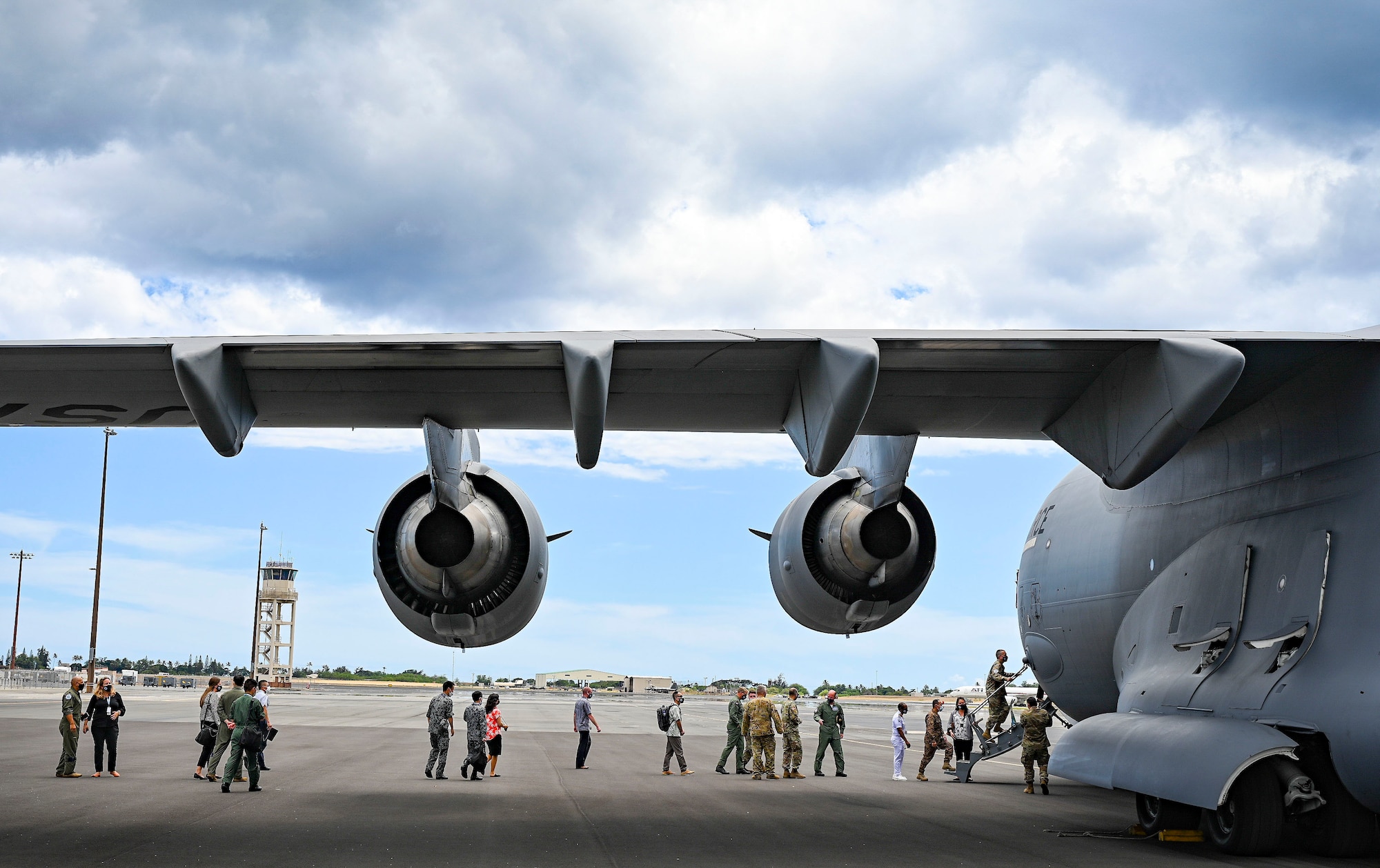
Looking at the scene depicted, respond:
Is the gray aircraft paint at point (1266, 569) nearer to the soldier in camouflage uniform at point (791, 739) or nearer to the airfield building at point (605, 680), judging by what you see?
the soldier in camouflage uniform at point (791, 739)

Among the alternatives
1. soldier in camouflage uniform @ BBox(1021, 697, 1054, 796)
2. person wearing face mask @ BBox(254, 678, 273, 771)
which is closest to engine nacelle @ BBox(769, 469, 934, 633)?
soldier in camouflage uniform @ BBox(1021, 697, 1054, 796)

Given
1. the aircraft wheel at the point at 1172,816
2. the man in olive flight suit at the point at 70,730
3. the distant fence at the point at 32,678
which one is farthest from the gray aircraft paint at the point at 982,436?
the distant fence at the point at 32,678

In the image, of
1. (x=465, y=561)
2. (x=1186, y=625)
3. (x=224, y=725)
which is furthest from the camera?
(x=224, y=725)

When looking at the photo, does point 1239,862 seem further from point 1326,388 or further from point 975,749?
point 975,749

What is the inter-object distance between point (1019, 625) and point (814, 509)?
4891 millimetres

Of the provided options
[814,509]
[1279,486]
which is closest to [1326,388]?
[1279,486]

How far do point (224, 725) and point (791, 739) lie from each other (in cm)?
735

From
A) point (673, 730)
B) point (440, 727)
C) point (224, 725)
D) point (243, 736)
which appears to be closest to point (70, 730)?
point (224, 725)

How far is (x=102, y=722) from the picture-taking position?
13.8m

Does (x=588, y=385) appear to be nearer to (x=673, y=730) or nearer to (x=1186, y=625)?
(x=1186, y=625)

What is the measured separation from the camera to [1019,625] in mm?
13125

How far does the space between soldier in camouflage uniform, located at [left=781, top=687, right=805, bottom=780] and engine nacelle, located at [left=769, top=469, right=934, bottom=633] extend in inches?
248

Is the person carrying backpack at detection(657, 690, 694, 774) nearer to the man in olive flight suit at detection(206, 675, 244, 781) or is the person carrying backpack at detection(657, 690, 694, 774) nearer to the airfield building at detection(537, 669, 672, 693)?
the man in olive flight suit at detection(206, 675, 244, 781)

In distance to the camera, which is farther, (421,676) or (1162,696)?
(421,676)
